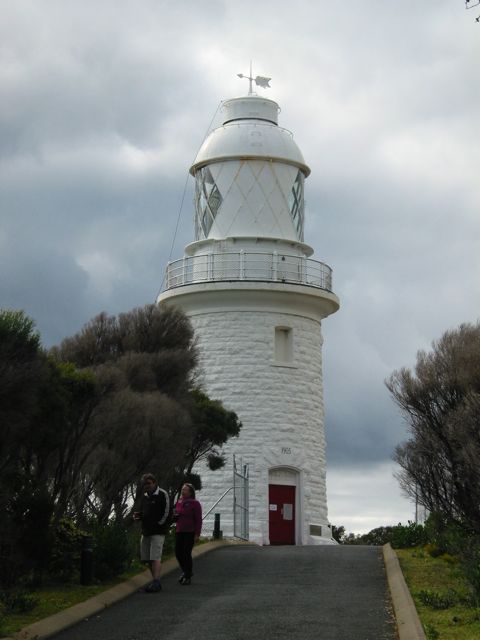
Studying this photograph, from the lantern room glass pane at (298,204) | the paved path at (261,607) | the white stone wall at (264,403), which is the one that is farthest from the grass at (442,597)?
the lantern room glass pane at (298,204)

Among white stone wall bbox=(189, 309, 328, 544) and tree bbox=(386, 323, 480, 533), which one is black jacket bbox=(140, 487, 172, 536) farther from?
white stone wall bbox=(189, 309, 328, 544)

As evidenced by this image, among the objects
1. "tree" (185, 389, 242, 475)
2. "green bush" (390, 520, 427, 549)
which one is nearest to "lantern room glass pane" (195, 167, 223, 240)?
"tree" (185, 389, 242, 475)

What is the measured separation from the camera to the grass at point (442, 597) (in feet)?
41.8

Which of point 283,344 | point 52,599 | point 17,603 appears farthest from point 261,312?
point 17,603

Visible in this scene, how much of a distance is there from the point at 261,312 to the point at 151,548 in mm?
16650

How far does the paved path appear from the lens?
12983 mm

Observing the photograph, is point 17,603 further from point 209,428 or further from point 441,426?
point 209,428

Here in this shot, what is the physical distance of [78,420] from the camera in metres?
19.1

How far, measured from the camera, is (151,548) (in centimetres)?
1678

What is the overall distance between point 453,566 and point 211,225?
17.0 metres

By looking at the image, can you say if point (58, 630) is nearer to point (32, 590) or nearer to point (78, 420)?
point (32, 590)

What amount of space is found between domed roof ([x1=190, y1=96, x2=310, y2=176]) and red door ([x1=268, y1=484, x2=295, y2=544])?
907 centimetres

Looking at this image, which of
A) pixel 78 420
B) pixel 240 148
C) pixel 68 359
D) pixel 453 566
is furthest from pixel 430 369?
pixel 240 148

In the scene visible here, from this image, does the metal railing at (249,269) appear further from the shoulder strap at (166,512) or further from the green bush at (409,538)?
the shoulder strap at (166,512)
